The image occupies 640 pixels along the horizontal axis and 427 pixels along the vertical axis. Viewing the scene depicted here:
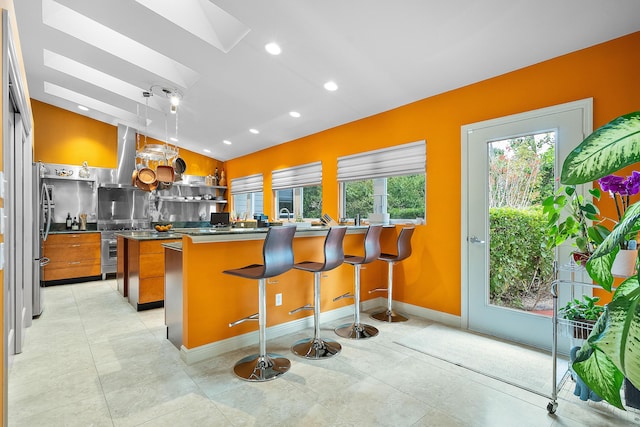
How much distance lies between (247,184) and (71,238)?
3417 millimetres

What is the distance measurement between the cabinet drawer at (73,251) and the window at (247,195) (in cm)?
273

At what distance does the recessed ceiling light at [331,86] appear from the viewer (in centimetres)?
353

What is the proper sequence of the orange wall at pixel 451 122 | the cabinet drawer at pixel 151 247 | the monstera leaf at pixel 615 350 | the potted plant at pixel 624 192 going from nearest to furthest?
the monstera leaf at pixel 615 350, the potted plant at pixel 624 192, the orange wall at pixel 451 122, the cabinet drawer at pixel 151 247

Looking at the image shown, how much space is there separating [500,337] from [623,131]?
298 centimetres

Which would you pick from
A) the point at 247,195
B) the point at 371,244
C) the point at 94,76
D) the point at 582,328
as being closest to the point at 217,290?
the point at 371,244

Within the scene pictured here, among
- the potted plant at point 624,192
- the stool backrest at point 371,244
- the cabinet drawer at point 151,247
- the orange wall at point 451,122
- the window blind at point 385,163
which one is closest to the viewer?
the potted plant at point 624,192

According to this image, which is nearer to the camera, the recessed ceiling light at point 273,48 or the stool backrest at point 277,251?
the stool backrest at point 277,251

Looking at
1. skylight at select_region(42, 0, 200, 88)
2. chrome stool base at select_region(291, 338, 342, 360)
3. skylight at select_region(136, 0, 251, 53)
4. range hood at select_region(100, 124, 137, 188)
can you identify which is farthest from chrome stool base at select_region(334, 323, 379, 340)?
range hood at select_region(100, 124, 137, 188)

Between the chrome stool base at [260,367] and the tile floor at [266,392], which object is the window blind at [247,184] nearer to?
the tile floor at [266,392]

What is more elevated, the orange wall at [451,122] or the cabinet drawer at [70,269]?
the orange wall at [451,122]

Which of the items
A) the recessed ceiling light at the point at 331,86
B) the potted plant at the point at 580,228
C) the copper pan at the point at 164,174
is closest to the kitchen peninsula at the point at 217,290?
the recessed ceiling light at the point at 331,86

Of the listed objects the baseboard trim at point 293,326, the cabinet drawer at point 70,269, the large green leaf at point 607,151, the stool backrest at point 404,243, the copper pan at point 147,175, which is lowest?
the baseboard trim at point 293,326

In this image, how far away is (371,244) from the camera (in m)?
3.24

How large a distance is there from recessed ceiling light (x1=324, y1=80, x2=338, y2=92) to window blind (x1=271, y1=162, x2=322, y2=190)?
1.49m
